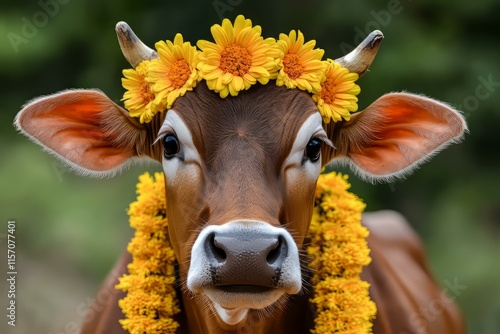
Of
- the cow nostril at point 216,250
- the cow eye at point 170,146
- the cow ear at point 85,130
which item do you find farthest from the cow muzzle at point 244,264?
the cow ear at point 85,130

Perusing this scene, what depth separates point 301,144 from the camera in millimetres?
4156

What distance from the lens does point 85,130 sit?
181 inches

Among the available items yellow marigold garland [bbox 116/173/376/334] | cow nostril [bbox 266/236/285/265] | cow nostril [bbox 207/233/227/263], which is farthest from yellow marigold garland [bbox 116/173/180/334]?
cow nostril [bbox 266/236/285/265]

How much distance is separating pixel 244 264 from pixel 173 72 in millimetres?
1087

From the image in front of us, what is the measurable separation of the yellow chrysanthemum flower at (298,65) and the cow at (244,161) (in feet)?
0.18

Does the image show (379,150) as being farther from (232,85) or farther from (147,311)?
(147,311)

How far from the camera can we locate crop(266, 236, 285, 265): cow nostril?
3.63 metres

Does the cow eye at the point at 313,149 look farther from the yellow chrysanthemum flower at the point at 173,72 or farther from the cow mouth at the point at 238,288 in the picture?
the cow mouth at the point at 238,288

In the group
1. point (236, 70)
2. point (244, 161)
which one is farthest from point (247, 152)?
point (236, 70)

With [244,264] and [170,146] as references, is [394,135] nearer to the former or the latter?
[170,146]

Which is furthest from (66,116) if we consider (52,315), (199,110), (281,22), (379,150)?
(281,22)

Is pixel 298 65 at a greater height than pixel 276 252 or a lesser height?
greater

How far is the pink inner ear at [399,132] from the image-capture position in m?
4.51

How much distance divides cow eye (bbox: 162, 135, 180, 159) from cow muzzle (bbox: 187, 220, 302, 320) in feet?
1.94
